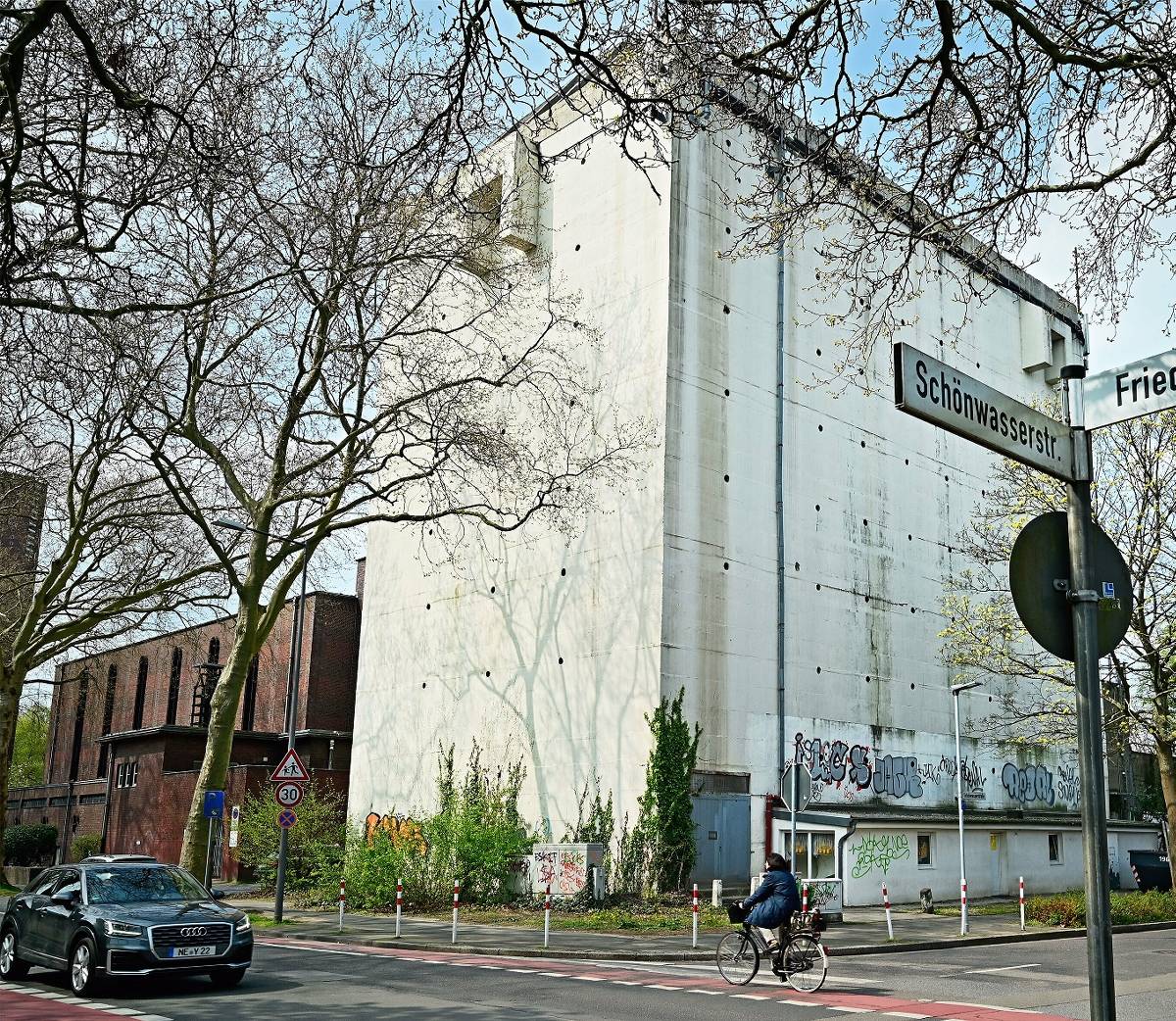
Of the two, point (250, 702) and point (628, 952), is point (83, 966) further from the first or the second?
point (250, 702)

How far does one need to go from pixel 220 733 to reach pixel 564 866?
849 cm

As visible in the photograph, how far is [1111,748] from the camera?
31.1 m

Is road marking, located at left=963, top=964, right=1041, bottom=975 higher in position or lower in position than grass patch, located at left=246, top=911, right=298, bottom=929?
higher

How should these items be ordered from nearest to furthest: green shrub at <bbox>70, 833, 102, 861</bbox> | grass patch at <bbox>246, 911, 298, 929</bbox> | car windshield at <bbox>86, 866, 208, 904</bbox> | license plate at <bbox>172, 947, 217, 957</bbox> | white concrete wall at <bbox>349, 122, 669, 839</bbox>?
license plate at <bbox>172, 947, 217, 957</bbox> → car windshield at <bbox>86, 866, 208, 904</bbox> → grass patch at <bbox>246, 911, 298, 929</bbox> → white concrete wall at <bbox>349, 122, 669, 839</bbox> → green shrub at <bbox>70, 833, 102, 861</bbox>

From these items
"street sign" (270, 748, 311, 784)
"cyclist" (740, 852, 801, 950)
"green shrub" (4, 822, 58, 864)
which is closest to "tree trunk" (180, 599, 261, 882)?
"street sign" (270, 748, 311, 784)

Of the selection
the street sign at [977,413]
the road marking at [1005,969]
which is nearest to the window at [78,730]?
the road marking at [1005,969]

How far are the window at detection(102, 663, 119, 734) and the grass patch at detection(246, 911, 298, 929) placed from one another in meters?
44.2

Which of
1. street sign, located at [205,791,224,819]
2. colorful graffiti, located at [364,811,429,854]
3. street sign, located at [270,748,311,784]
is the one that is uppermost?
street sign, located at [270,748,311,784]

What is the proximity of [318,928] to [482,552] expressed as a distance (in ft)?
42.0

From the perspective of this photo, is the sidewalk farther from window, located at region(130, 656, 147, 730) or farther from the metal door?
window, located at region(130, 656, 147, 730)

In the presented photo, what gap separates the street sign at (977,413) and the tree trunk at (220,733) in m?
22.3

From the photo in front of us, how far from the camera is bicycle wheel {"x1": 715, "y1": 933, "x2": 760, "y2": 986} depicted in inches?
578

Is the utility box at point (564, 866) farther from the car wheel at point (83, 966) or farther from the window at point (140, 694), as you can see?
the window at point (140, 694)

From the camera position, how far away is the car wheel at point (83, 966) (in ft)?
41.7
